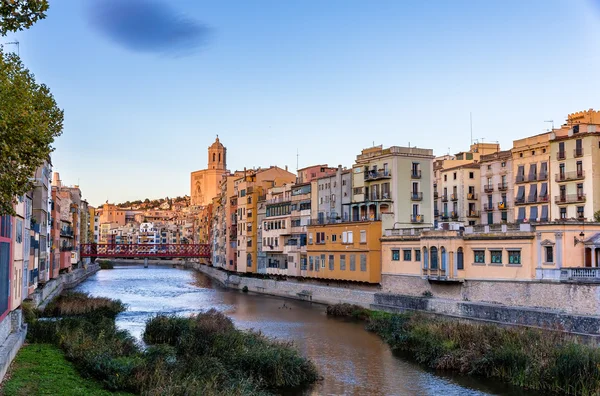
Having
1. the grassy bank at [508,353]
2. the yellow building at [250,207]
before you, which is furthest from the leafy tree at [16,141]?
the yellow building at [250,207]

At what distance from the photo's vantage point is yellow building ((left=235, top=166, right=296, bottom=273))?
77.7m

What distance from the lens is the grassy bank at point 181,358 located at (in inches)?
823

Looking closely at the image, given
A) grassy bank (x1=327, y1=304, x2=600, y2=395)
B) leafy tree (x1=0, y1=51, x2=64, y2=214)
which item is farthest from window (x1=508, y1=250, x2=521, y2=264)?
leafy tree (x1=0, y1=51, x2=64, y2=214)

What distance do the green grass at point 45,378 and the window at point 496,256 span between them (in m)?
25.7

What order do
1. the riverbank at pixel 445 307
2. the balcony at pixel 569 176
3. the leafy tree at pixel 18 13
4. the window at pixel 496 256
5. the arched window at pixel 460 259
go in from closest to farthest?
1. the leafy tree at pixel 18 13
2. the riverbank at pixel 445 307
3. the window at pixel 496 256
4. the arched window at pixel 460 259
5. the balcony at pixel 569 176

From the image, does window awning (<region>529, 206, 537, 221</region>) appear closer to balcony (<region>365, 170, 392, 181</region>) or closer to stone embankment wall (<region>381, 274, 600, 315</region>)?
balcony (<region>365, 170, 392, 181</region>)

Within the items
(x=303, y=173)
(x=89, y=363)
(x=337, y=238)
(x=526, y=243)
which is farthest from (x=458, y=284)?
(x=303, y=173)

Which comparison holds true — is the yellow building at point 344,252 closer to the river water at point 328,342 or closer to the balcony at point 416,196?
the river water at point 328,342

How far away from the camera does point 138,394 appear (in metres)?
20.3

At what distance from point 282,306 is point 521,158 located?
82.7 feet

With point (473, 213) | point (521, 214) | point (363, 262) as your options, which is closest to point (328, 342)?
point (363, 262)

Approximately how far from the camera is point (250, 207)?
7856 cm

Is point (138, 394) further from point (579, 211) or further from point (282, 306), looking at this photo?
point (579, 211)

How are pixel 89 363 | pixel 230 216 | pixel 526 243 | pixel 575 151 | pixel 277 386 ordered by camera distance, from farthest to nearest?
pixel 230 216, pixel 575 151, pixel 526 243, pixel 277 386, pixel 89 363
